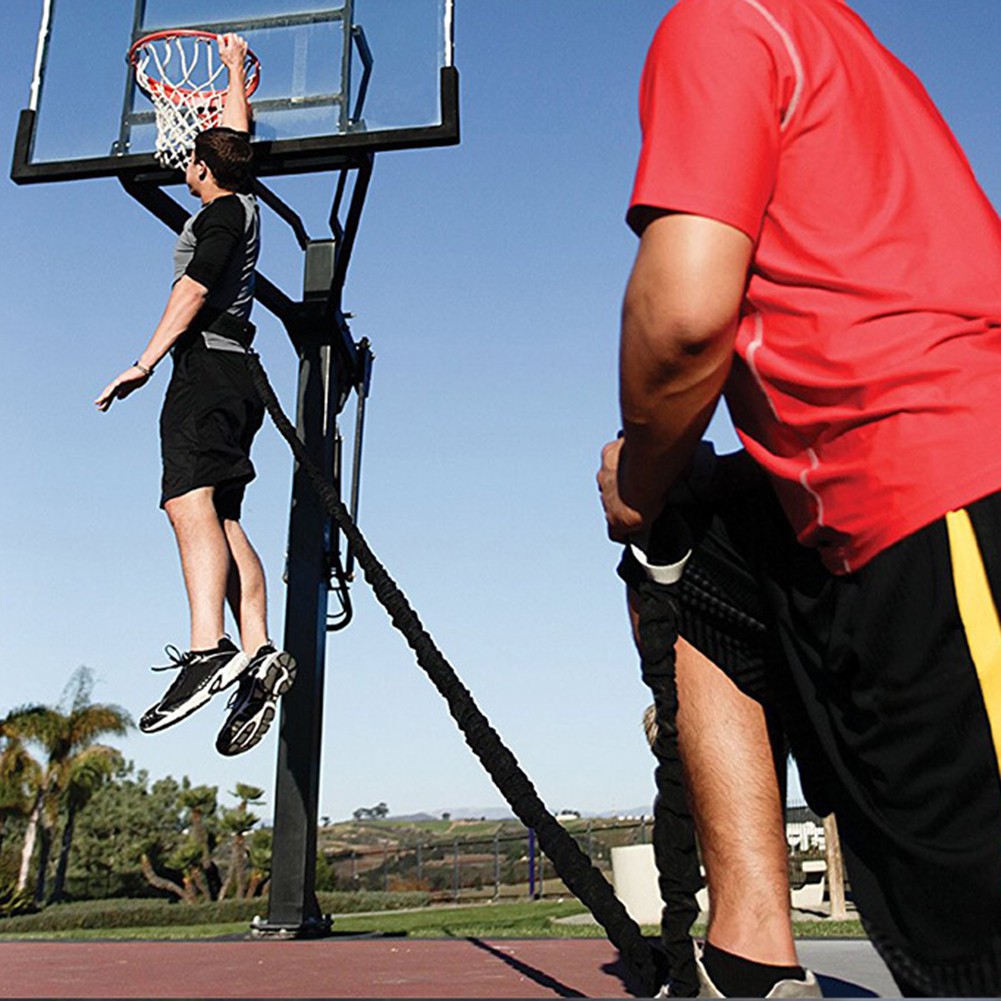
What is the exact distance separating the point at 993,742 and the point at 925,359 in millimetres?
337

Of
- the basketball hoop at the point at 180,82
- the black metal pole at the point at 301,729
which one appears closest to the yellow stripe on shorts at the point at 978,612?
the black metal pole at the point at 301,729

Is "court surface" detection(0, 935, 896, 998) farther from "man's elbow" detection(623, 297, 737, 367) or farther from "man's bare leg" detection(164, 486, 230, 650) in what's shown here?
"man's elbow" detection(623, 297, 737, 367)

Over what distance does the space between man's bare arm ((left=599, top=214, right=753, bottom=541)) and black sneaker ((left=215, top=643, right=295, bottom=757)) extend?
2132mm

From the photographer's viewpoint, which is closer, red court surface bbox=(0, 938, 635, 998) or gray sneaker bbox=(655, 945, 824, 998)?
gray sneaker bbox=(655, 945, 824, 998)

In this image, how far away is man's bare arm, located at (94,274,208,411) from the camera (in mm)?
2904

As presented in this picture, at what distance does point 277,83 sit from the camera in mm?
4715

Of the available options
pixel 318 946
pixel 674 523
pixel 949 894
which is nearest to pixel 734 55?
pixel 674 523

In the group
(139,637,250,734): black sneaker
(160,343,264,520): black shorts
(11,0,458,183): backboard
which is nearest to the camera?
(139,637,250,734): black sneaker

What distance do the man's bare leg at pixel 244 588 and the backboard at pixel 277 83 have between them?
1868mm

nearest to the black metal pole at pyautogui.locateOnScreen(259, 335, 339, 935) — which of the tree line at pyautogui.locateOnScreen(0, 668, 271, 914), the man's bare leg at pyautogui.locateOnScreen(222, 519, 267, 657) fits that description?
the man's bare leg at pyautogui.locateOnScreen(222, 519, 267, 657)

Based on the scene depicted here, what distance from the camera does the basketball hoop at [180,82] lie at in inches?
176

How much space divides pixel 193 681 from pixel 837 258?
232 cm

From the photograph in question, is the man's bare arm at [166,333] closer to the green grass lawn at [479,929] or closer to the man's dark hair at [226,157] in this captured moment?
the man's dark hair at [226,157]

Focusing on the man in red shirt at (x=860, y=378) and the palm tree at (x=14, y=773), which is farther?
the palm tree at (x=14, y=773)
